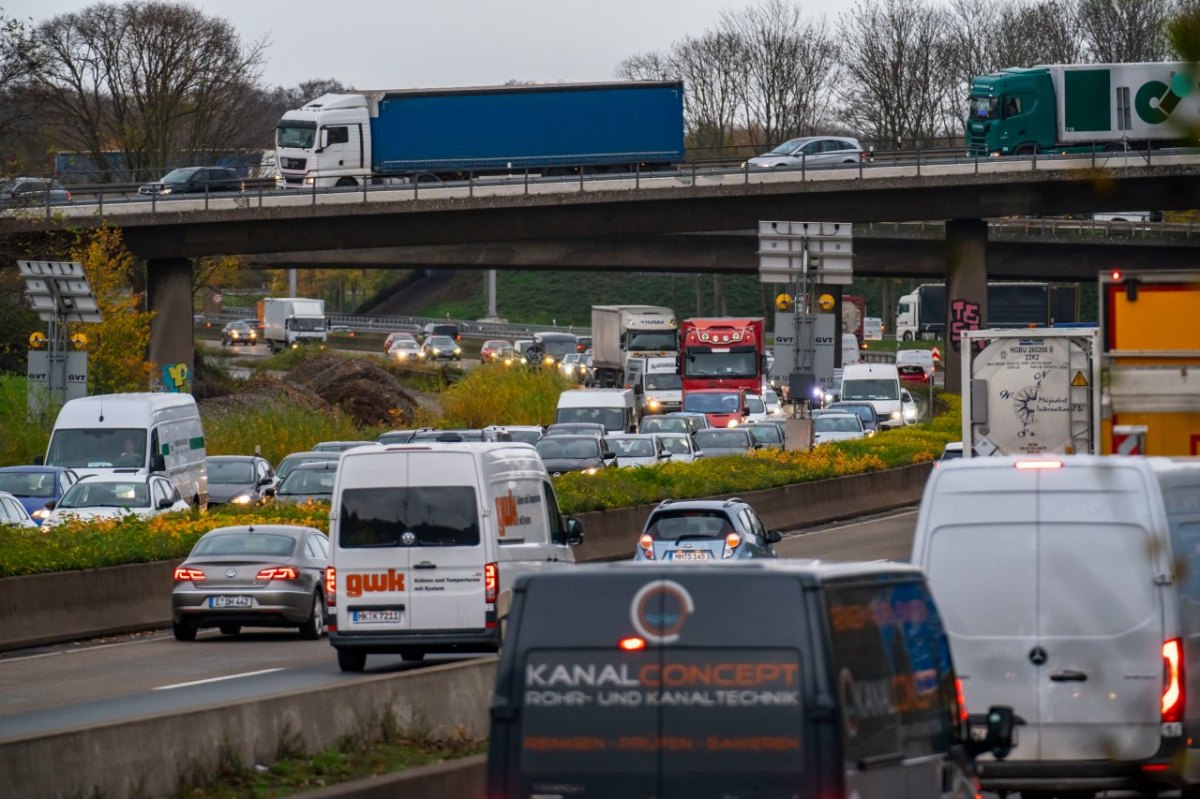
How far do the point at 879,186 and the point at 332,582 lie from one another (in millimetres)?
45372

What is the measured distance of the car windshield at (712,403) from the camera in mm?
59844

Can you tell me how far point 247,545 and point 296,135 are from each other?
144ft

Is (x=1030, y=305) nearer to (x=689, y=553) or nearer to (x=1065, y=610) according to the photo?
(x=689, y=553)

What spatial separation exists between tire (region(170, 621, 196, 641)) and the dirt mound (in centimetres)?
4182

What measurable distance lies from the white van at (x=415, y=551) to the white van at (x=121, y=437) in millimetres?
15782

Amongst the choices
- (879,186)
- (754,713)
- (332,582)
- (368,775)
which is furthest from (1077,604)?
(879,186)

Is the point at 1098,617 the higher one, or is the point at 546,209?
the point at 546,209

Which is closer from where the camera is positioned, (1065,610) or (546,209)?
(1065,610)

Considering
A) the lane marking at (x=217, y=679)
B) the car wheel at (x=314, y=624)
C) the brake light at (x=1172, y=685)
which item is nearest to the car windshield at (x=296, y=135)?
the car wheel at (x=314, y=624)

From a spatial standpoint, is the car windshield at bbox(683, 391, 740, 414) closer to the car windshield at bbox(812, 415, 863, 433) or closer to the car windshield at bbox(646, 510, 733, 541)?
the car windshield at bbox(812, 415, 863, 433)

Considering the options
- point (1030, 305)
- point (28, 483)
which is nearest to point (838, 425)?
point (28, 483)

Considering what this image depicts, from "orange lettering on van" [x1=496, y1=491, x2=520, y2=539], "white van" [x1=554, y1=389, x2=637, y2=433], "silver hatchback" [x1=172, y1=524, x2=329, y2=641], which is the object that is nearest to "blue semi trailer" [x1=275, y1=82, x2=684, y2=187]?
"white van" [x1=554, y1=389, x2=637, y2=433]

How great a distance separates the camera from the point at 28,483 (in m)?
32.9

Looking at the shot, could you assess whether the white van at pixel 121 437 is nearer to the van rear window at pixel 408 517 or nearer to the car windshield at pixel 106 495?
the car windshield at pixel 106 495
